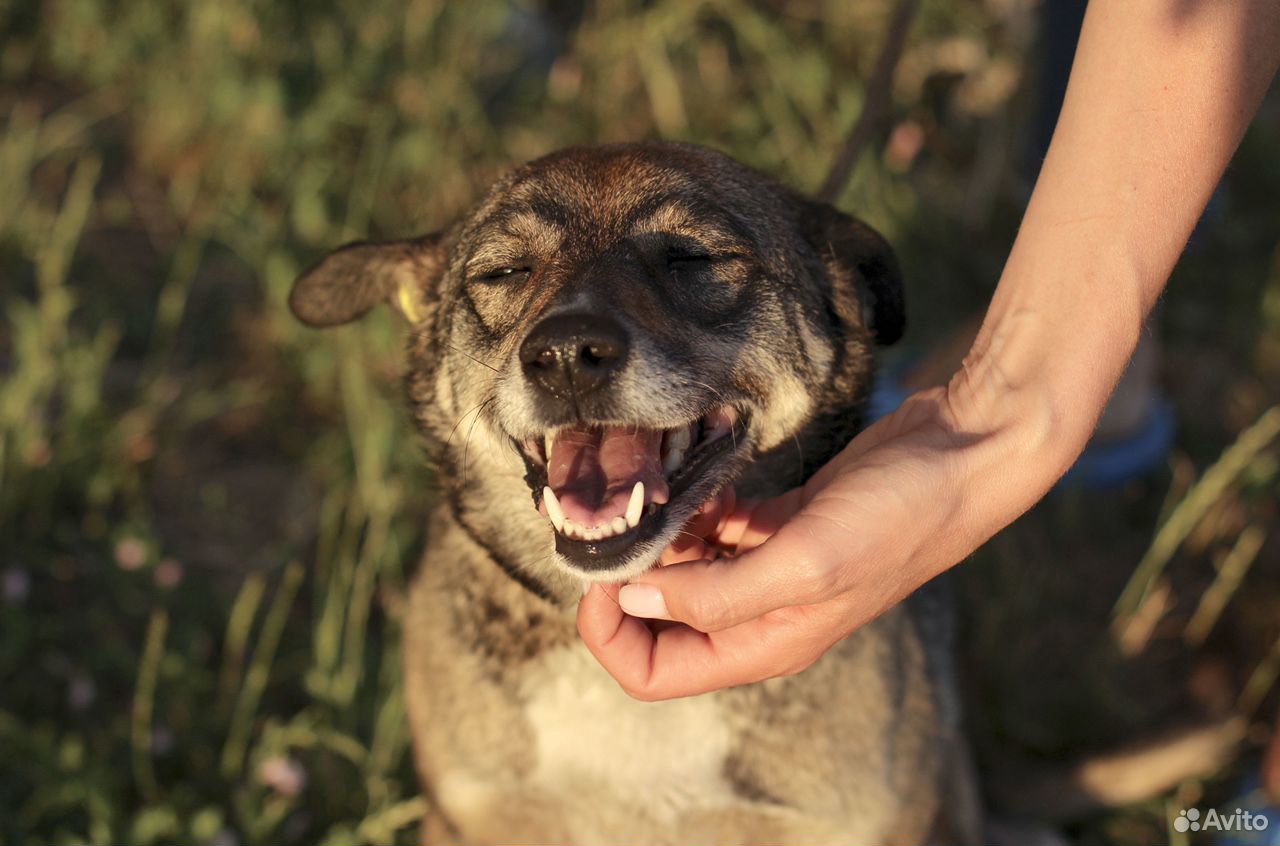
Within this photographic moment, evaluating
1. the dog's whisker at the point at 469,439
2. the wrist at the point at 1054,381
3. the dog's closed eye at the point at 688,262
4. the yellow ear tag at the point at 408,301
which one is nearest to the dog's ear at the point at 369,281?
the yellow ear tag at the point at 408,301

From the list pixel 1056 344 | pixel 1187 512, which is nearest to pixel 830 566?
pixel 1056 344

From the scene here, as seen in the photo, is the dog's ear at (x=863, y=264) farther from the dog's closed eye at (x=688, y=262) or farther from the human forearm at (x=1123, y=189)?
the human forearm at (x=1123, y=189)

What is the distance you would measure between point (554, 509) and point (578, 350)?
0.30 metres

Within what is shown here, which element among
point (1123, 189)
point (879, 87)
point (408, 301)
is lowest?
point (408, 301)

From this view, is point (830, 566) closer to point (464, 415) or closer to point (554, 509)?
point (554, 509)

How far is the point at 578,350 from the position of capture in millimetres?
2137

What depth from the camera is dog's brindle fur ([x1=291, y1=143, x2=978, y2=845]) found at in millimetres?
2498

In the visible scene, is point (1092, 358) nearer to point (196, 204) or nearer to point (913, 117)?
point (913, 117)

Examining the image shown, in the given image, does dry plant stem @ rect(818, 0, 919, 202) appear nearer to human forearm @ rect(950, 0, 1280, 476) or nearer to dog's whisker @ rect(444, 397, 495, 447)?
human forearm @ rect(950, 0, 1280, 476)

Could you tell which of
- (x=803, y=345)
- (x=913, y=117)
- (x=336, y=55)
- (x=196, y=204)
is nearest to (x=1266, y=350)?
(x=913, y=117)

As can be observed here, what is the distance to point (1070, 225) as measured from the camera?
6.99ft

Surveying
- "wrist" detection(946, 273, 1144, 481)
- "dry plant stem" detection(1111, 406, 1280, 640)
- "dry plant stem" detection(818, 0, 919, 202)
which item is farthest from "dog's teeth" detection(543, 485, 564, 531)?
"dry plant stem" detection(1111, 406, 1280, 640)

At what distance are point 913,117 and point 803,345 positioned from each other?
332 cm

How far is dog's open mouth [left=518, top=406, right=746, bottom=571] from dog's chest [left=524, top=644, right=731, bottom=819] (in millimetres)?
493
